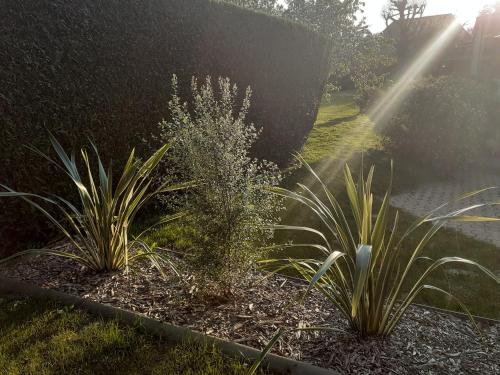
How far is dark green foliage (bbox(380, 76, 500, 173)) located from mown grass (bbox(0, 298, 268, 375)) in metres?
7.59

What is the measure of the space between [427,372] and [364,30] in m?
14.6

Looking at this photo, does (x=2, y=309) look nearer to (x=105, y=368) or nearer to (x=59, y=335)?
(x=59, y=335)

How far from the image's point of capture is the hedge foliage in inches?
153

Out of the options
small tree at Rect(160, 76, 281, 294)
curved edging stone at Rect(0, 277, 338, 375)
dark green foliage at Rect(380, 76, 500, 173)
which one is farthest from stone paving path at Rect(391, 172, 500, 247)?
curved edging stone at Rect(0, 277, 338, 375)

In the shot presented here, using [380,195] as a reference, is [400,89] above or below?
above

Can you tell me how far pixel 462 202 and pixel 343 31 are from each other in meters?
8.96

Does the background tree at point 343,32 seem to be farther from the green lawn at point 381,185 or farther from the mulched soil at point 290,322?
the mulched soil at point 290,322

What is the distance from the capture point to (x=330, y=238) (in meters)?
5.05

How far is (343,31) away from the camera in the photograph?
14.2 metres

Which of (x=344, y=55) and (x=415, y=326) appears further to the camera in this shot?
(x=344, y=55)

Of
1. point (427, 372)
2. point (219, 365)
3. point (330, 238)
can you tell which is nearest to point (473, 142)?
point (330, 238)

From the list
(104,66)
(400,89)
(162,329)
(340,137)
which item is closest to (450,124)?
(400,89)

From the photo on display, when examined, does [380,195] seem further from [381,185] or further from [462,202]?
[462,202]

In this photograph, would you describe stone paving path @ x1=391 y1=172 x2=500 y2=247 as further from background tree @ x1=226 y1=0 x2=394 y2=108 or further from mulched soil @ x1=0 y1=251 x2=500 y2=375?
background tree @ x1=226 y1=0 x2=394 y2=108
